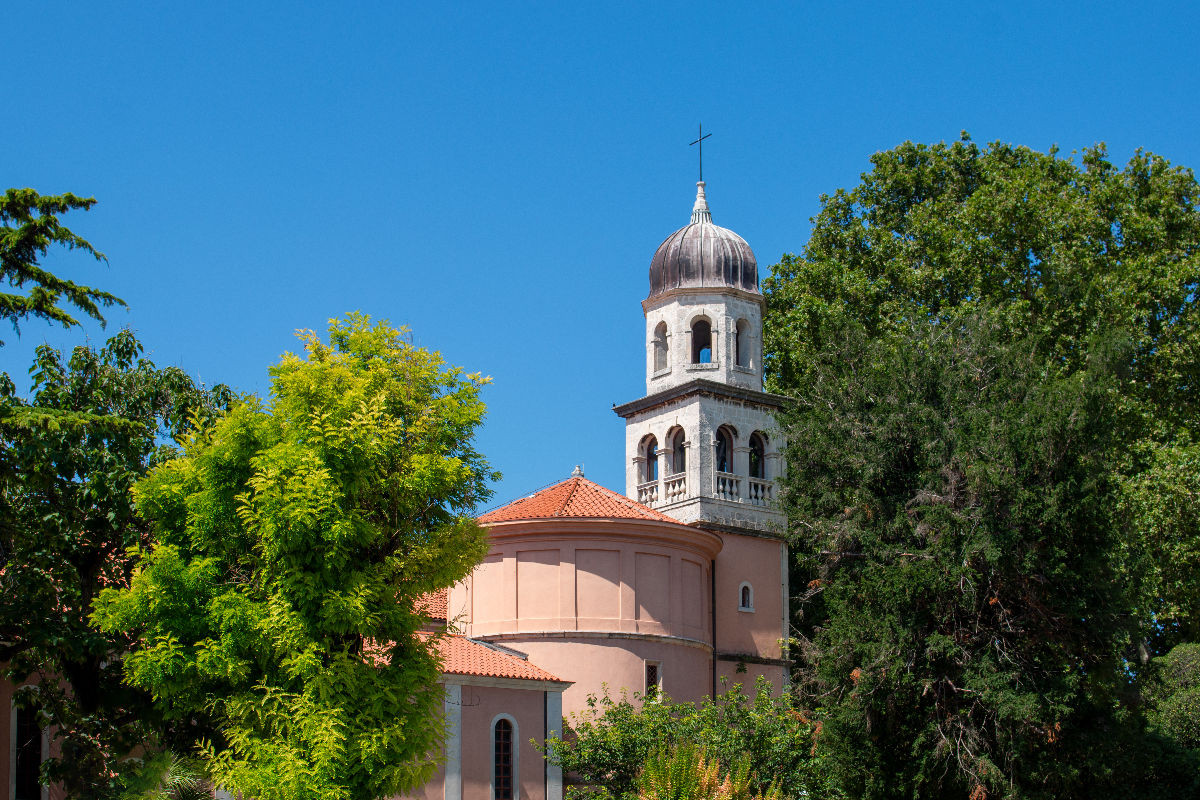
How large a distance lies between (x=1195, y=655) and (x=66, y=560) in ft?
91.7

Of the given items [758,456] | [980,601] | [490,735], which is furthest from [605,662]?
[980,601]

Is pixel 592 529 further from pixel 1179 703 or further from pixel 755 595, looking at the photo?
pixel 1179 703

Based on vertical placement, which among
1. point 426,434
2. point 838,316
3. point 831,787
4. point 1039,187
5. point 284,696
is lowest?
point 831,787

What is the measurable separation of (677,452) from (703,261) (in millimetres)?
5511

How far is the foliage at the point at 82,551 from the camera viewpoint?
23.1 meters

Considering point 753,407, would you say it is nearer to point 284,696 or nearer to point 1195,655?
point 1195,655

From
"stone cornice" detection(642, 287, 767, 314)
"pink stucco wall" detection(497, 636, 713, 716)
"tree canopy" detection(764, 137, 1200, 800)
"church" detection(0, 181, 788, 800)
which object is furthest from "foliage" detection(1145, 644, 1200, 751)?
"stone cornice" detection(642, 287, 767, 314)

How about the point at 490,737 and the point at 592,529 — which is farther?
the point at 592,529

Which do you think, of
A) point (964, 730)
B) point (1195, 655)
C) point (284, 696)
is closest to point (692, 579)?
point (964, 730)

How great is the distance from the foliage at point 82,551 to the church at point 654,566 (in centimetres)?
721

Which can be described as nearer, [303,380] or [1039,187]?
[303,380]

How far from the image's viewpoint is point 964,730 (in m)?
27.0

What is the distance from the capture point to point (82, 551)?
24.5 metres

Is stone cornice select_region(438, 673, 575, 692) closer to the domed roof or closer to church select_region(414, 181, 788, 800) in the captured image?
church select_region(414, 181, 788, 800)
